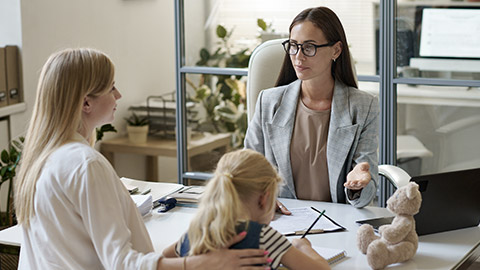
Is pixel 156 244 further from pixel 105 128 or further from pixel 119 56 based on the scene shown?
pixel 119 56

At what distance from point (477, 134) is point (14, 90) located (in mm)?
2232

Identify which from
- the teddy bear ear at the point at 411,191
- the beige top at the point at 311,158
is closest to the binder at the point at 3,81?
the beige top at the point at 311,158

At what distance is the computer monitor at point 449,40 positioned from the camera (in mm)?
2951

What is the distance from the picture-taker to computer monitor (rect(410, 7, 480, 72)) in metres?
2.95

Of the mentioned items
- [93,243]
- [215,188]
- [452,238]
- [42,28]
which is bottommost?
[452,238]

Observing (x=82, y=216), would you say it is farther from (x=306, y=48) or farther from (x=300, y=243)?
(x=306, y=48)

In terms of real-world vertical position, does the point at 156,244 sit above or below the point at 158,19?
below

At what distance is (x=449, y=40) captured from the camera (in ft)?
9.83

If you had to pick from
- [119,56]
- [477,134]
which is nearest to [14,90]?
[119,56]

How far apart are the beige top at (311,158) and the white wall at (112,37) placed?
1.75 m

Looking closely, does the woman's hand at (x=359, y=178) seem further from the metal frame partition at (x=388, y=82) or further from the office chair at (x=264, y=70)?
the metal frame partition at (x=388, y=82)

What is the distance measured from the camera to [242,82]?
3.41 meters

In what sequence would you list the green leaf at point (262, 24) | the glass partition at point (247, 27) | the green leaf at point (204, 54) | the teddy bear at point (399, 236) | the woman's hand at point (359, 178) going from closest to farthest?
the teddy bear at point (399, 236), the woman's hand at point (359, 178), the glass partition at point (247, 27), the green leaf at point (262, 24), the green leaf at point (204, 54)

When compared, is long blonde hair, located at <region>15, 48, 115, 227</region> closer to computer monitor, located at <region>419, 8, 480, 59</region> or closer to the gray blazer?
the gray blazer
